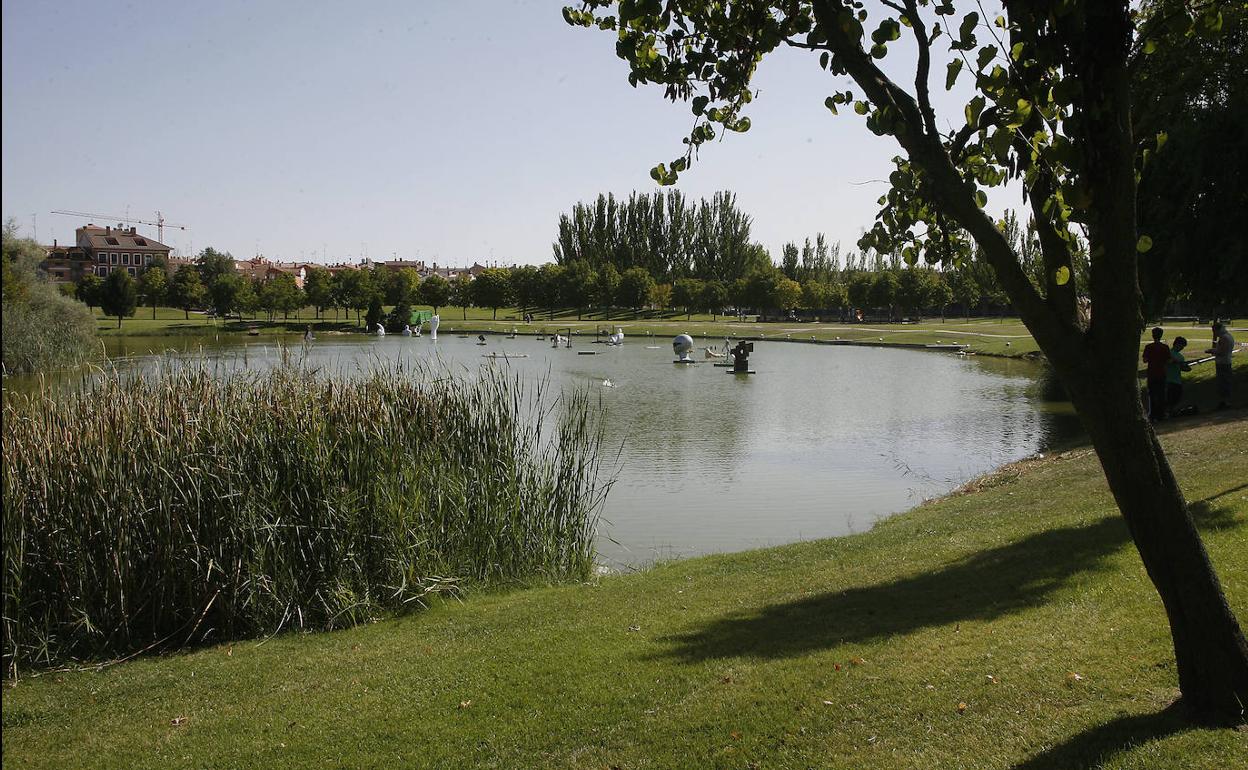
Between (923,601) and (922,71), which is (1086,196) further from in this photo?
(923,601)

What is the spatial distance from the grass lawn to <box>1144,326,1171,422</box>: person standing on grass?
19.6 metres

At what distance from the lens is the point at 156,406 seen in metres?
9.57

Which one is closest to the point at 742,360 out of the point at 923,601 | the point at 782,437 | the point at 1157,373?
the point at 782,437

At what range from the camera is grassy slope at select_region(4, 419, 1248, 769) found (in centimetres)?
534

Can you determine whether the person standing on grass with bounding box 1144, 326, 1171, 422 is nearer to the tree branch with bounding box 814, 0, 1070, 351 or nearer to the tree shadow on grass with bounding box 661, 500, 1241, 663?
the tree shadow on grass with bounding box 661, 500, 1241, 663

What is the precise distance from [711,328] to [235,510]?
2897 inches

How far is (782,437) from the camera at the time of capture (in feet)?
81.9

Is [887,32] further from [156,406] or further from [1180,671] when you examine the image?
[156,406]

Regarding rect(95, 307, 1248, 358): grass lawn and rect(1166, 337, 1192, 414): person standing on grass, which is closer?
rect(1166, 337, 1192, 414): person standing on grass

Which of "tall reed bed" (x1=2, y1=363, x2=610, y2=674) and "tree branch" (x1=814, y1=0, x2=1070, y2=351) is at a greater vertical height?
"tree branch" (x1=814, y1=0, x2=1070, y2=351)

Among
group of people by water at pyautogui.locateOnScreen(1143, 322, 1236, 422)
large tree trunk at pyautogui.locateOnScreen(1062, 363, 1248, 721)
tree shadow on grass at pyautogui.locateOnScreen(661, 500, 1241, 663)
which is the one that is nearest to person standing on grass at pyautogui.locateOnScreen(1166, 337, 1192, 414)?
group of people by water at pyautogui.locateOnScreen(1143, 322, 1236, 422)

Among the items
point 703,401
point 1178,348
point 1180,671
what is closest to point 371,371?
point 1180,671

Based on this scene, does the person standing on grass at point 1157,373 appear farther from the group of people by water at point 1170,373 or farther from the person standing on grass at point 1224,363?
the person standing on grass at point 1224,363

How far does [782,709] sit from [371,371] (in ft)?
24.3
